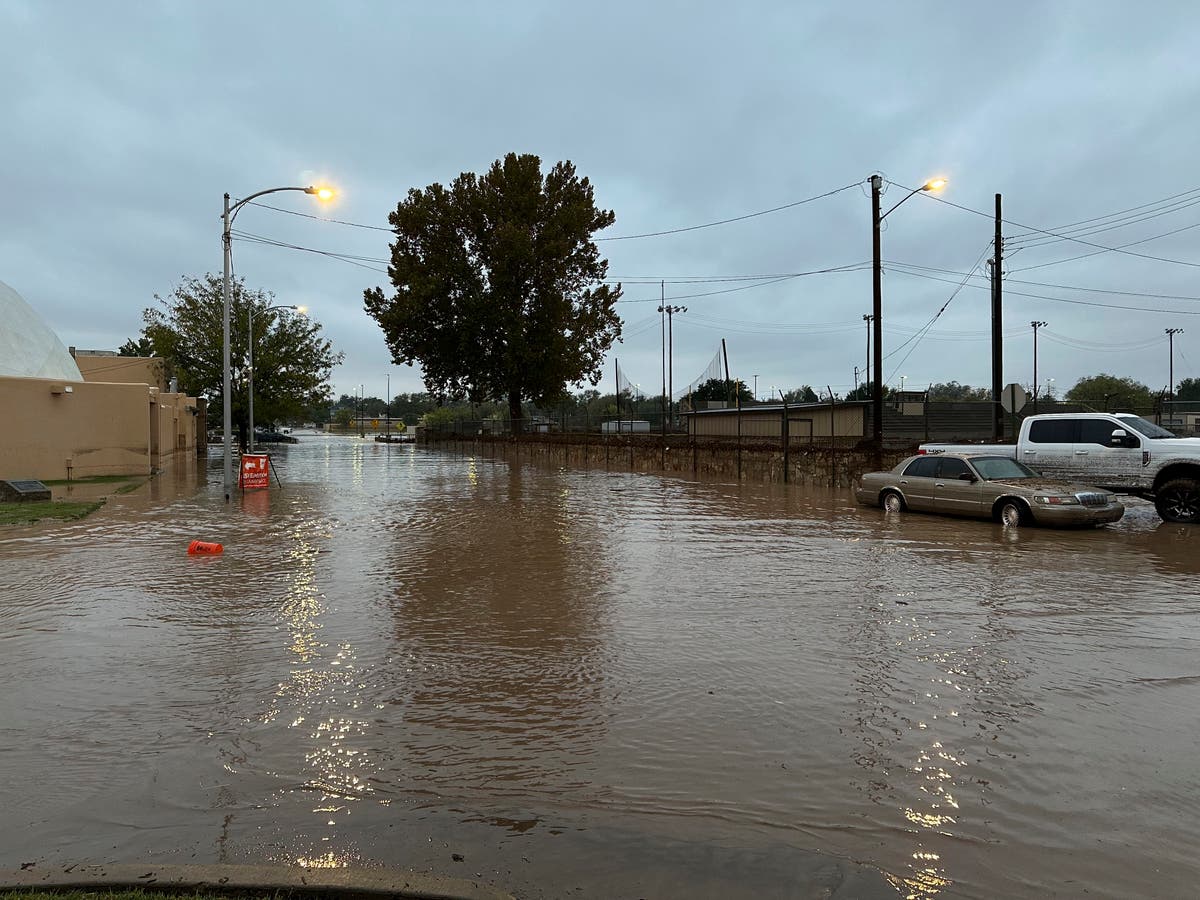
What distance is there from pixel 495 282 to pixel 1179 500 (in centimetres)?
3918

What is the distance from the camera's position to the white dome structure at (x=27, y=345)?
1262 inches

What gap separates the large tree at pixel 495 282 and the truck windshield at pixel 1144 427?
3598cm

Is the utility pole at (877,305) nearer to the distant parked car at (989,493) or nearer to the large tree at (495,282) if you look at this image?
the distant parked car at (989,493)

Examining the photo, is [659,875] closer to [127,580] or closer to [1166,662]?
[1166,662]

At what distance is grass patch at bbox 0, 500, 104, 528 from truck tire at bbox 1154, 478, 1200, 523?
21.2 meters

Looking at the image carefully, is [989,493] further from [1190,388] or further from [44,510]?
[1190,388]

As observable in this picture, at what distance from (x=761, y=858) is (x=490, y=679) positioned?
3027mm

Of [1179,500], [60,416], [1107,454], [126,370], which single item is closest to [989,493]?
[1107,454]

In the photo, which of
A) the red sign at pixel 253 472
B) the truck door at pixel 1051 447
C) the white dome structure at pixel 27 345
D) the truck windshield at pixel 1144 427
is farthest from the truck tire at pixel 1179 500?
the white dome structure at pixel 27 345

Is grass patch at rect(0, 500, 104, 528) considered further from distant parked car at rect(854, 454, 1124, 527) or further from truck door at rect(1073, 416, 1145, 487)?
truck door at rect(1073, 416, 1145, 487)

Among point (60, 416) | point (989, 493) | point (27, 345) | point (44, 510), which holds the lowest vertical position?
point (44, 510)

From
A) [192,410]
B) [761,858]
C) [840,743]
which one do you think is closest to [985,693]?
[840,743]

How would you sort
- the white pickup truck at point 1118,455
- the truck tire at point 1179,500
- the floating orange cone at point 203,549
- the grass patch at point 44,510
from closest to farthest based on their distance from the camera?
the floating orange cone at point 203,549
the truck tire at point 1179,500
the white pickup truck at point 1118,455
the grass patch at point 44,510

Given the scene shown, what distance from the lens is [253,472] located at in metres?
23.4
